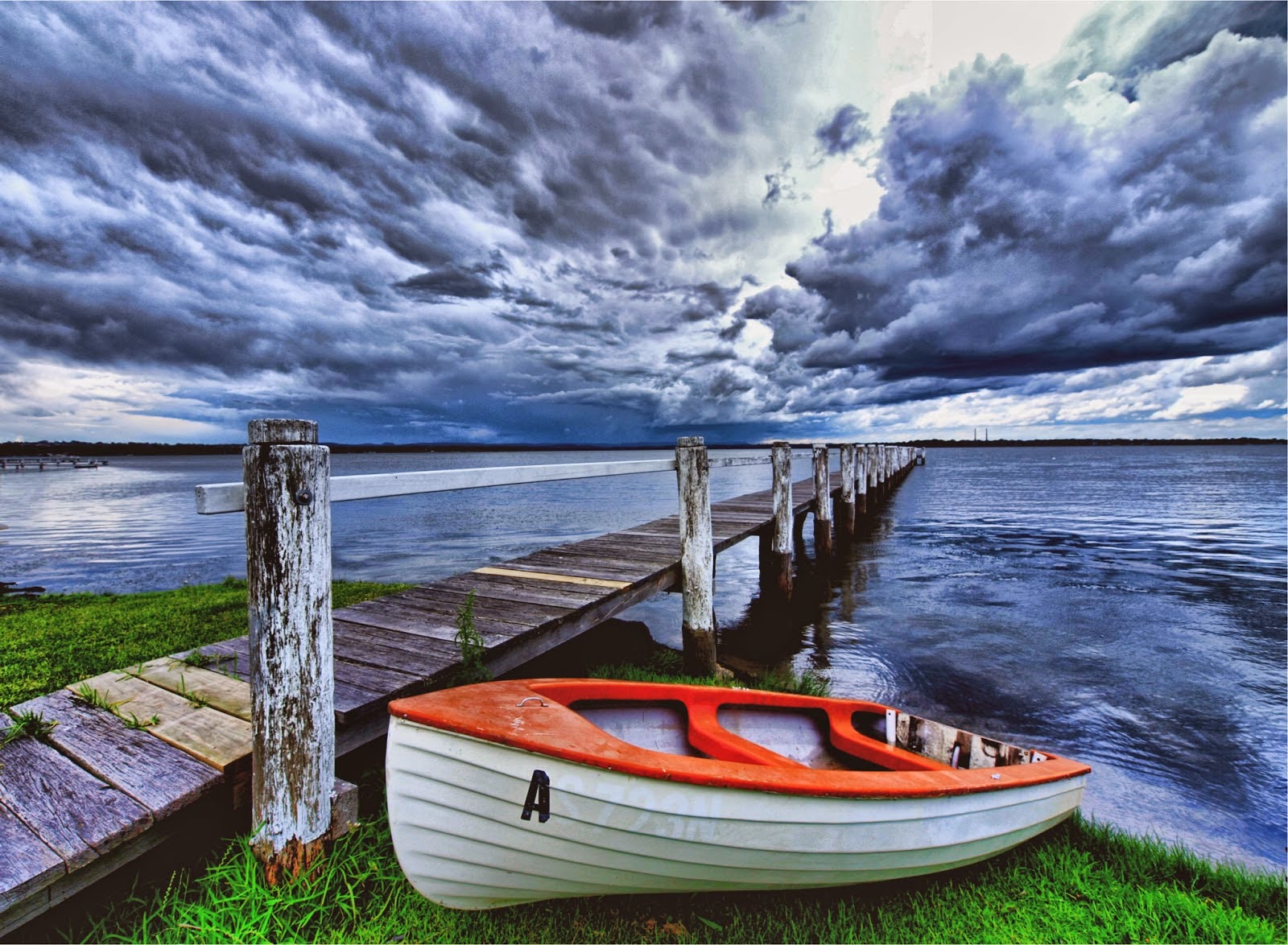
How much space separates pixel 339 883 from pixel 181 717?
139cm

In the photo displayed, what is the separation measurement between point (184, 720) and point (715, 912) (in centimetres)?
293

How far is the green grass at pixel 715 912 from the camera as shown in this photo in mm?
2449

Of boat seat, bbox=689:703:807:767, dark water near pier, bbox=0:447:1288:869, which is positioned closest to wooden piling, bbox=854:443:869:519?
dark water near pier, bbox=0:447:1288:869

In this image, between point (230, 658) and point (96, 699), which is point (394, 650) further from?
point (96, 699)

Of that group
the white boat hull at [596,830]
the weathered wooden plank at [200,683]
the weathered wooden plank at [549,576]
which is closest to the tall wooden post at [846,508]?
the weathered wooden plank at [549,576]

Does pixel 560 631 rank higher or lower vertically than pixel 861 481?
lower

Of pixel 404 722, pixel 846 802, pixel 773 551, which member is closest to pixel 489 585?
pixel 404 722

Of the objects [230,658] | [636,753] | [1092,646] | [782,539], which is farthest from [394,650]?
[1092,646]

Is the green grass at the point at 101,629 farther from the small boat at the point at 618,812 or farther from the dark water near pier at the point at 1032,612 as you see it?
the dark water near pier at the point at 1032,612

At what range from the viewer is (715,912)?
2.76 m

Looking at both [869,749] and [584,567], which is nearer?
[869,749]

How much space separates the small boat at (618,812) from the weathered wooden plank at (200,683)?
5.32 ft

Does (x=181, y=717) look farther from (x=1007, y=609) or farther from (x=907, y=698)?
(x=1007, y=609)

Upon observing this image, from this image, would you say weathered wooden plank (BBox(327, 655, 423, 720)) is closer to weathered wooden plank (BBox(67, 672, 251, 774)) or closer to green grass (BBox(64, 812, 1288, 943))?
weathered wooden plank (BBox(67, 672, 251, 774))
